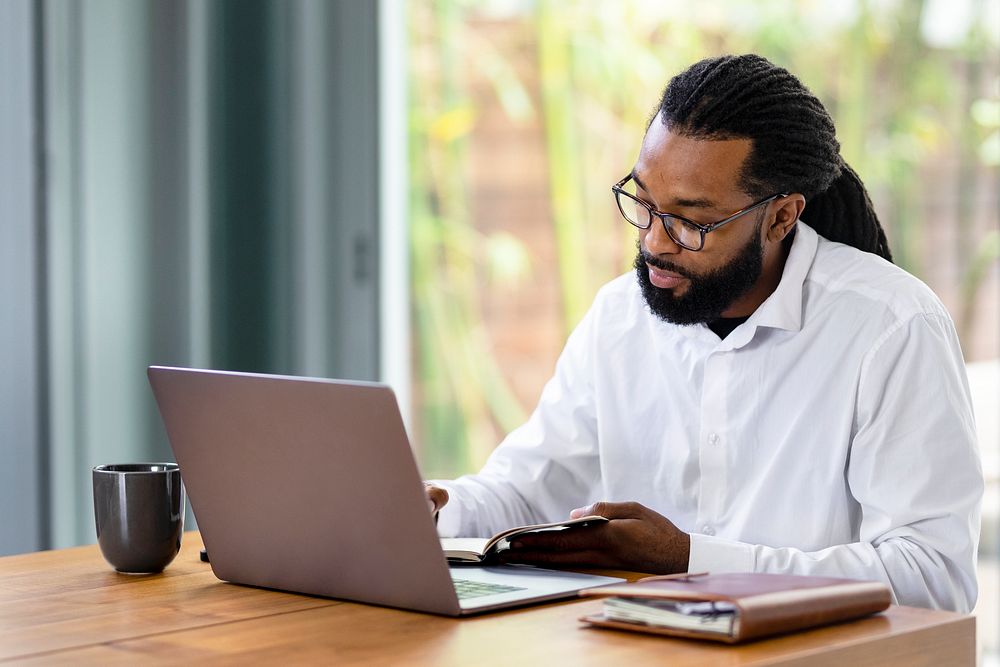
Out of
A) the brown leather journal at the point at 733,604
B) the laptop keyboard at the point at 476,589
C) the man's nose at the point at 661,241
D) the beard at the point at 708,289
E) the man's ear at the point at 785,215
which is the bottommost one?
the laptop keyboard at the point at 476,589

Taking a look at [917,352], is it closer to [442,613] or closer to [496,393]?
[442,613]

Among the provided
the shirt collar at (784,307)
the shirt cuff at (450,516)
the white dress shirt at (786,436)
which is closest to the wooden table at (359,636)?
the white dress shirt at (786,436)

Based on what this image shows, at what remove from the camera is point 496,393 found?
135 inches

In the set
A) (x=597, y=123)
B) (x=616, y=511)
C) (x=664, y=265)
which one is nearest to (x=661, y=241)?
(x=664, y=265)

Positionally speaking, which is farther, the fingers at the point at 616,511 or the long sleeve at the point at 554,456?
the long sleeve at the point at 554,456

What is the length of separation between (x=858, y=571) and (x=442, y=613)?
506 mm

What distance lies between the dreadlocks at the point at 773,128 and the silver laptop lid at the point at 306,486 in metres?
0.77

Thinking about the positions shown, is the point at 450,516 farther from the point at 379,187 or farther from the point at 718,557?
the point at 379,187

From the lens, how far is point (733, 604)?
3.56 ft

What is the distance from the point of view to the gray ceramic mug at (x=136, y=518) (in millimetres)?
1447

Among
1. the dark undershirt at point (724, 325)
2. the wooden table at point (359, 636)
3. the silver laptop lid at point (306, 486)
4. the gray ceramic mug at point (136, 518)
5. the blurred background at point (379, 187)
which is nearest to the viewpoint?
the wooden table at point (359, 636)

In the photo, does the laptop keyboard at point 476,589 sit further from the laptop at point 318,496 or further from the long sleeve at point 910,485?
the long sleeve at point 910,485

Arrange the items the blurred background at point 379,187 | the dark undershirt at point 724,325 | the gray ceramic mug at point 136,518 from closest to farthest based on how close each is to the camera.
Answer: the gray ceramic mug at point 136,518, the dark undershirt at point 724,325, the blurred background at point 379,187

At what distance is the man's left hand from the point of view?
1.45 m
